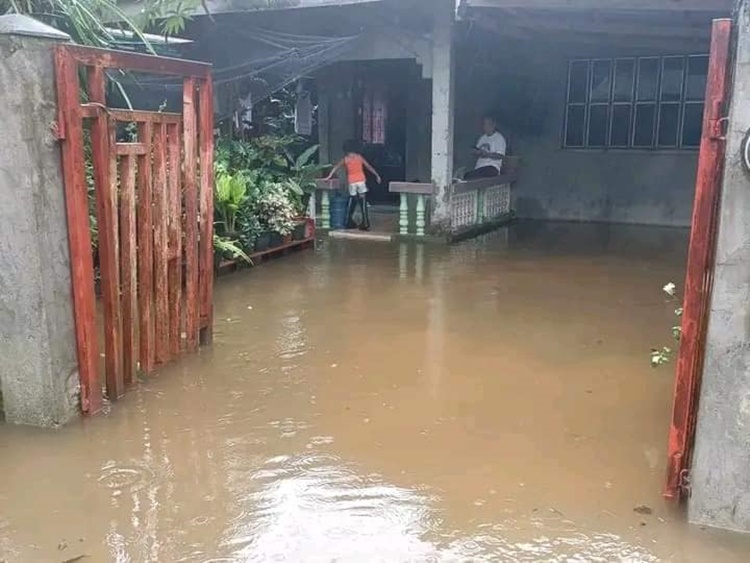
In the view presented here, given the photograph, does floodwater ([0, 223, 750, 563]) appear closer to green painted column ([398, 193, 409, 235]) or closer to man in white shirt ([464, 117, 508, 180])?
green painted column ([398, 193, 409, 235])

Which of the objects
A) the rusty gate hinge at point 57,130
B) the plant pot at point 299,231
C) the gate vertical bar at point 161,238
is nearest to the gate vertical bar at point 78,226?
the rusty gate hinge at point 57,130

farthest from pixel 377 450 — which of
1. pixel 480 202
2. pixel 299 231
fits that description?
pixel 480 202

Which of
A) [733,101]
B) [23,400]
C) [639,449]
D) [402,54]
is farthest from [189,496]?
[402,54]

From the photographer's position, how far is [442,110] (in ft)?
33.7

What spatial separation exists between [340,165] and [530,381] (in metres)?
6.69

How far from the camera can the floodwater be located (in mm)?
3096

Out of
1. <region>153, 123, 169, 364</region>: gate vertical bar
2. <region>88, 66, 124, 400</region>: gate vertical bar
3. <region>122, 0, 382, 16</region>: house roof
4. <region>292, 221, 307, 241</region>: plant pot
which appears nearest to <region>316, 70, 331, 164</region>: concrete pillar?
<region>122, 0, 382, 16</region>: house roof

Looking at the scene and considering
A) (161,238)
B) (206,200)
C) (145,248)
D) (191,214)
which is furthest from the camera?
(206,200)

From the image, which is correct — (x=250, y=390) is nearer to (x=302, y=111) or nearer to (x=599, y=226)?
(x=599, y=226)

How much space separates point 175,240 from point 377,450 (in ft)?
6.86

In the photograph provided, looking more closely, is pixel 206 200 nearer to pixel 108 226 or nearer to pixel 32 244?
pixel 108 226

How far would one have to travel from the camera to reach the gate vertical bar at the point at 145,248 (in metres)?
4.66

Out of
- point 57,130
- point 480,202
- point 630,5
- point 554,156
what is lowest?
point 480,202

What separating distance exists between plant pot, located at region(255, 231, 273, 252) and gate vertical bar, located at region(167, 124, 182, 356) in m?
3.62
